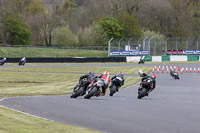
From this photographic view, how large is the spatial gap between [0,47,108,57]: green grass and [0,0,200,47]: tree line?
47.8ft

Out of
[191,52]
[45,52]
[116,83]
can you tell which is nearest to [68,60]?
[45,52]

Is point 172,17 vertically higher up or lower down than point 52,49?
higher up

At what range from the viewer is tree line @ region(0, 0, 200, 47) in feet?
256

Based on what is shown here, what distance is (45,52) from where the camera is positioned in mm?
59312

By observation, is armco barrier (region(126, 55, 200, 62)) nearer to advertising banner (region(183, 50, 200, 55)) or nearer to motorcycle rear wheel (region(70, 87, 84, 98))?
advertising banner (region(183, 50, 200, 55))

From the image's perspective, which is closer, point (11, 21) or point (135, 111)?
point (135, 111)

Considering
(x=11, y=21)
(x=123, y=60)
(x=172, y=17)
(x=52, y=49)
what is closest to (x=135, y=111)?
(x=123, y=60)

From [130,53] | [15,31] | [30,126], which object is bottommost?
[130,53]

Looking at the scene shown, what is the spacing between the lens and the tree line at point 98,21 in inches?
3068

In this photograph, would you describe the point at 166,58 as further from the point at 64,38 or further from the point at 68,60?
the point at 64,38

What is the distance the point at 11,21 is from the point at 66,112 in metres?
63.6

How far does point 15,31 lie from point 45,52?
15310 millimetres

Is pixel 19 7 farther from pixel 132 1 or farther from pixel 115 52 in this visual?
pixel 115 52

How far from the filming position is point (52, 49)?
60750 millimetres
